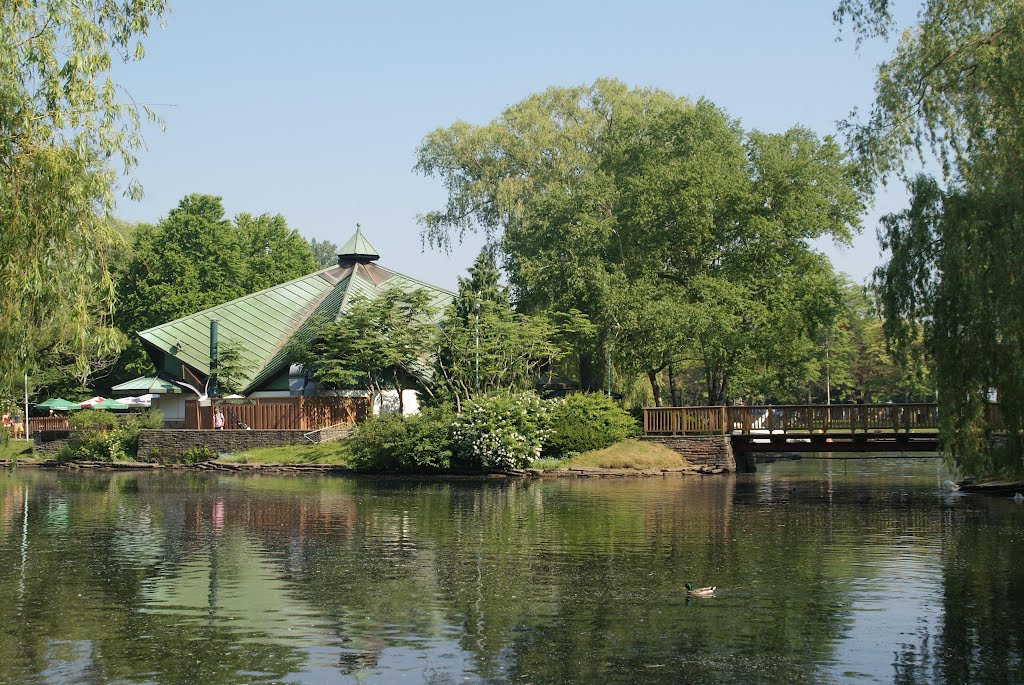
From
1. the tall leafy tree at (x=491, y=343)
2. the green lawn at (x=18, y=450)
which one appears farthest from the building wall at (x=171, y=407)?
the tall leafy tree at (x=491, y=343)

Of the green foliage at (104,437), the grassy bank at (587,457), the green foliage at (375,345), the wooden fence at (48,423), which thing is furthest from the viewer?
the wooden fence at (48,423)

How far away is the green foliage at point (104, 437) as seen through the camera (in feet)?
169

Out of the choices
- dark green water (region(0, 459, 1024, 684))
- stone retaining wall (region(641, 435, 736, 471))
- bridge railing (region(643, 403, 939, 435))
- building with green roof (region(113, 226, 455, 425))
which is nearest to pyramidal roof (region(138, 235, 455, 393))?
building with green roof (region(113, 226, 455, 425))

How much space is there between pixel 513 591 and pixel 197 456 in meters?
34.2

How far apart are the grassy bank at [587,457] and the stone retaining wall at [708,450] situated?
59 cm

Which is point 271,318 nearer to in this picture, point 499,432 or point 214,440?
point 214,440

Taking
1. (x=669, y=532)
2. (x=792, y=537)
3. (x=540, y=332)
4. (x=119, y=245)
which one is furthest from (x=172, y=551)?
(x=540, y=332)

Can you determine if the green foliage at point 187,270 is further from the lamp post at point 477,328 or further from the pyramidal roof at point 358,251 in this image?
the lamp post at point 477,328

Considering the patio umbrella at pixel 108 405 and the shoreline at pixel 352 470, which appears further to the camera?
the patio umbrella at pixel 108 405

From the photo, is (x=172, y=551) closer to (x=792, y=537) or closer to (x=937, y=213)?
(x=792, y=537)

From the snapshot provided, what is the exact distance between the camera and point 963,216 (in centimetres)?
2197

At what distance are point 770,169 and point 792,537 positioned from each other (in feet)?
87.8

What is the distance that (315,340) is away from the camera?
53594mm

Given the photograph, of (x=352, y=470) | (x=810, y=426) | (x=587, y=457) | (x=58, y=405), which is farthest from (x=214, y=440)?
(x=810, y=426)
